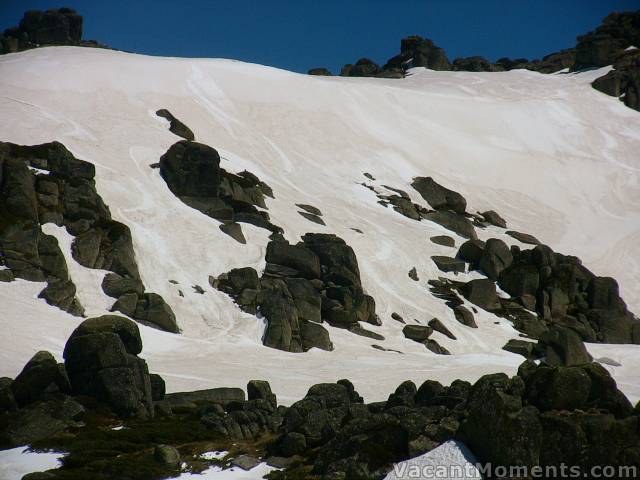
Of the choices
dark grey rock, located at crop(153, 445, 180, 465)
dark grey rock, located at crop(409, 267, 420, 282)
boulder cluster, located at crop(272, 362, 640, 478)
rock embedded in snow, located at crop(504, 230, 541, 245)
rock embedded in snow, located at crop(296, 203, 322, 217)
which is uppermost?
rock embedded in snow, located at crop(296, 203, 322, 217)

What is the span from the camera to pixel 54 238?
5031cm

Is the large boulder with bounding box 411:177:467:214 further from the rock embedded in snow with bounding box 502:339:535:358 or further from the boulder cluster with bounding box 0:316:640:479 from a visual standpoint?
the boulder cluster with bounding box 0:316:640:479

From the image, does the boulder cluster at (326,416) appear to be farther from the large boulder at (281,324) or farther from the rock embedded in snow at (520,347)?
the rock embedded in snow at (520,347)

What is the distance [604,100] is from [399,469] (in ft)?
498

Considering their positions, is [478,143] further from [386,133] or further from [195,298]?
[195,298]

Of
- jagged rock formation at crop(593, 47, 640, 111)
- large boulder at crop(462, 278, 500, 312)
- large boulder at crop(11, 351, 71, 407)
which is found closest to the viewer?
large boulder at crop(11, 351, 71, 407)

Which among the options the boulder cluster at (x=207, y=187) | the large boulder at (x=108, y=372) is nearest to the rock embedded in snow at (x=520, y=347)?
the boulder cluster at (x=207, y=187)

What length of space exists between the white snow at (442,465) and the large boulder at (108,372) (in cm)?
1377

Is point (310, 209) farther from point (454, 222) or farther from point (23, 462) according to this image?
point (23, 462)

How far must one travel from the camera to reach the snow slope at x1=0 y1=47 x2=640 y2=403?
162ft

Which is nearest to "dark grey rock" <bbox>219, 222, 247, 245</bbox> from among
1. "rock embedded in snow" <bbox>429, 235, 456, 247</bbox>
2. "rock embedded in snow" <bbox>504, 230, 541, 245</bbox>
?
"rock embedded in snow" <bbox>429, 235, 456, 247</bbox>

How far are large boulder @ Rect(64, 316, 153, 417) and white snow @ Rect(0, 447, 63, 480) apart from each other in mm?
5694

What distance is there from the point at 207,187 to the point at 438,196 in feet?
129

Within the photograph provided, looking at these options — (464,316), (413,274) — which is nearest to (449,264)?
(413,274)
